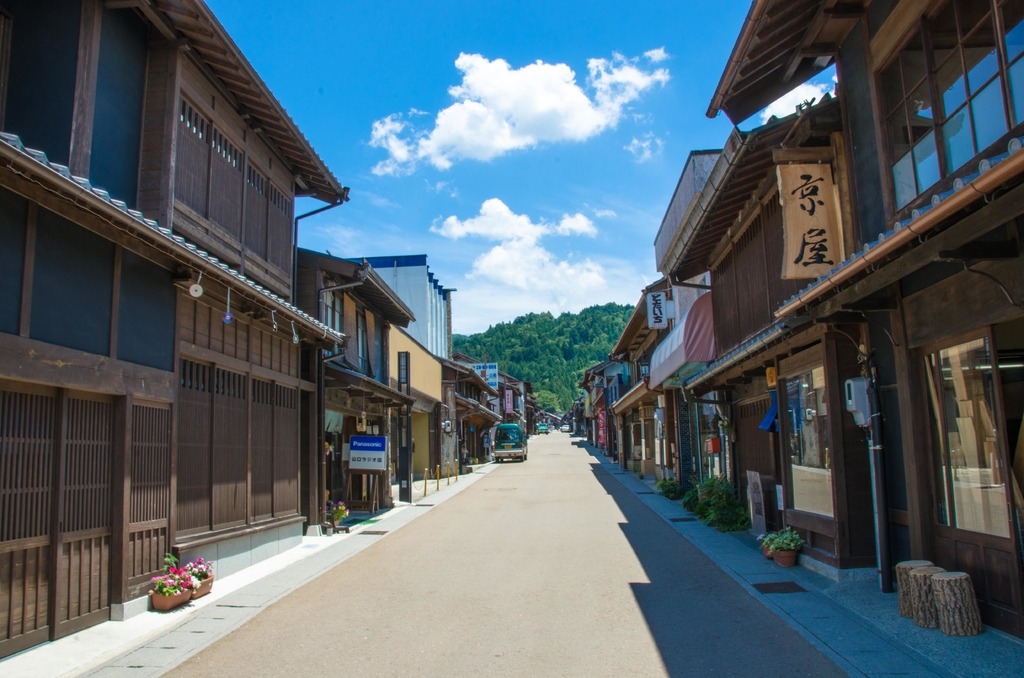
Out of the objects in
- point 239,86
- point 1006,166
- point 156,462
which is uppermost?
point 239,86

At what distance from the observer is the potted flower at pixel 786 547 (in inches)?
436

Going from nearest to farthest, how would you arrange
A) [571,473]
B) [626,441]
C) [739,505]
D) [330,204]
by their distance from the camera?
[739,505] < [330,204] < [571,473] < [626,441]

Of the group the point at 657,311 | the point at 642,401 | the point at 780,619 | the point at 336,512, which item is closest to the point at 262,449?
the point at 336,512

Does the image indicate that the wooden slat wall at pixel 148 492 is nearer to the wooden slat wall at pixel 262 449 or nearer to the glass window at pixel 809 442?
the wooden slat wall at pixel 262 449

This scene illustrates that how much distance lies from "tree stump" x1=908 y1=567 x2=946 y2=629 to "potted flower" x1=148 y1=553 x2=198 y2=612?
8.46m

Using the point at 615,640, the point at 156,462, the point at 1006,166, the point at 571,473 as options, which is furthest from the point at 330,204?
the point at 571,473

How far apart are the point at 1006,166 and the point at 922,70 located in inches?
156

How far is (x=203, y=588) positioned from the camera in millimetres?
9609

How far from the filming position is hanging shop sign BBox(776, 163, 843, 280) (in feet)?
30.7

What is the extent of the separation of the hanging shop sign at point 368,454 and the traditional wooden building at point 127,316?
4.23 meters

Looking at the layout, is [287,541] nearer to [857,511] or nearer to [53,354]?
[53,354]

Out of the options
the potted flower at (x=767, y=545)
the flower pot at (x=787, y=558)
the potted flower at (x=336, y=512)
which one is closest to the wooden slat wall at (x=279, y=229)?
the potted flower at (x=336, y=512)

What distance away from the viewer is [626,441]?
138 feet

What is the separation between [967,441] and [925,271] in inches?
72.3
